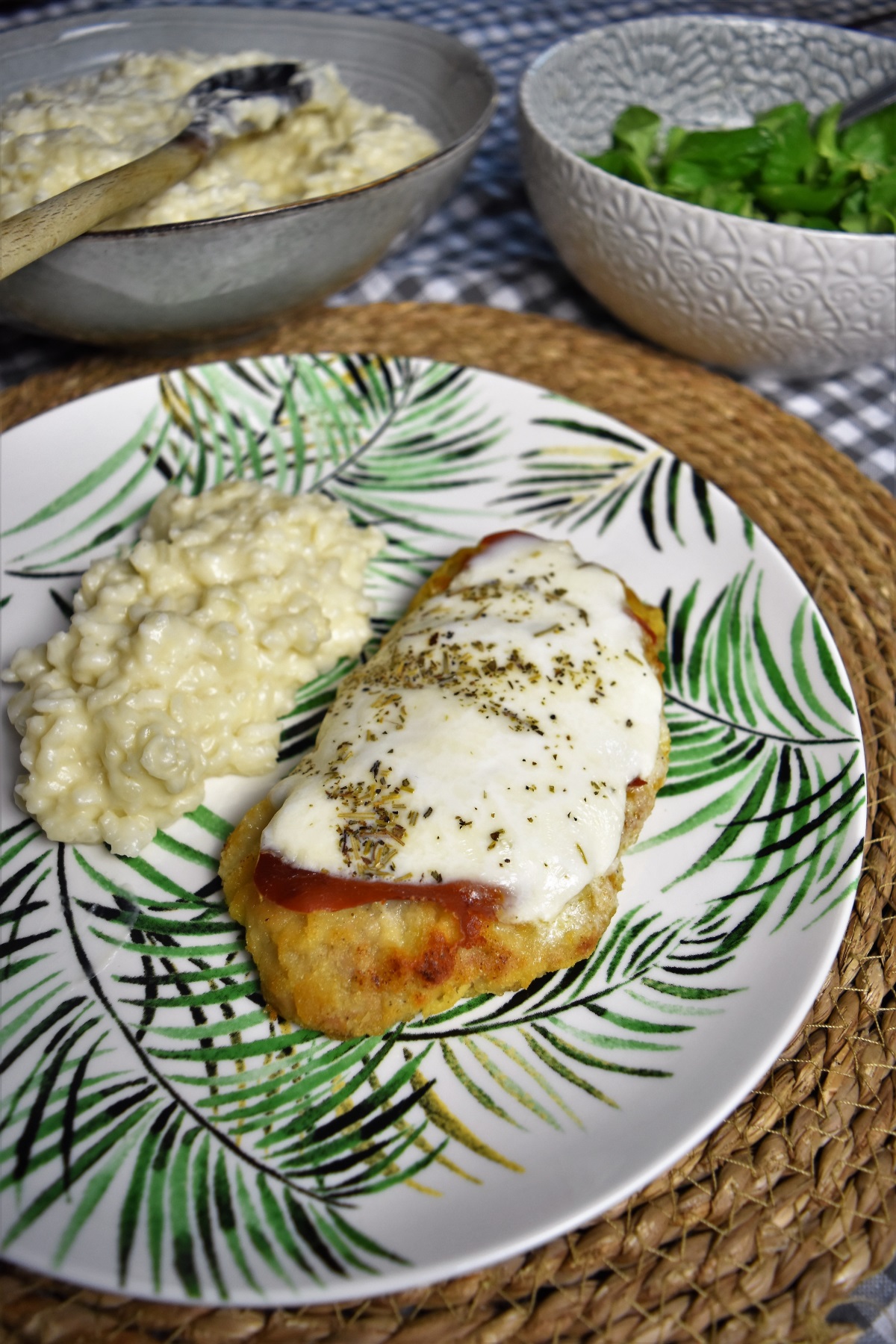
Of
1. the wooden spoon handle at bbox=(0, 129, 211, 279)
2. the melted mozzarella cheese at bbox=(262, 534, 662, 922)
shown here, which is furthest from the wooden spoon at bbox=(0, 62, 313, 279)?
the melted mozzarella cheese at bbox=(262, 534, 662, 922)

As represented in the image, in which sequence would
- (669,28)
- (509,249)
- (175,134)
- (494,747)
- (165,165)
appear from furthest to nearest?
(509,249)
(669,28)
(175,134)
(165,165)
(494,747)

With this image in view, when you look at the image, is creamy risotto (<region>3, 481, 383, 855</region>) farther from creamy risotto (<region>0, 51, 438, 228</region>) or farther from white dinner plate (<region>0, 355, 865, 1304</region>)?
creamy risotto (<region>0, 51, 438, 228</region>)

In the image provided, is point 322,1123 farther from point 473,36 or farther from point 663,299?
point 473,36

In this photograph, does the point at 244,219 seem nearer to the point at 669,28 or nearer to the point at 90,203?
the point at 90,203

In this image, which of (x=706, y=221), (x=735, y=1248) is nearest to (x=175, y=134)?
(x=706, y=221)

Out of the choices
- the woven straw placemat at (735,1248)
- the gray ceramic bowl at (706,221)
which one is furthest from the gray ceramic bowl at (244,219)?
the woven straw placemat at (735,1248)

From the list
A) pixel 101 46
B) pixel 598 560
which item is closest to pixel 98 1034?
pixel 598 560

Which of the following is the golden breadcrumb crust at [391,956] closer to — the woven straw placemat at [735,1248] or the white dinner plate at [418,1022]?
the white dinner plate at [418,1022]
